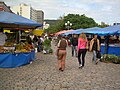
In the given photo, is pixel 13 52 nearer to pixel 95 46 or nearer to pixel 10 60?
pixel 10 60

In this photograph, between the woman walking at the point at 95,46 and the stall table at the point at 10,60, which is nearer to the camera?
the stall table at the point at 10,60

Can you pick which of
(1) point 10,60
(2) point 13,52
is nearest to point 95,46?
(2) point 13,52

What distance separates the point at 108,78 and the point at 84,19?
64.4 meters

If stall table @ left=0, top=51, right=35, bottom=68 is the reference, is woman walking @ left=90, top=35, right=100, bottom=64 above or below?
above

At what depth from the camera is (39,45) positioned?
27141 mm

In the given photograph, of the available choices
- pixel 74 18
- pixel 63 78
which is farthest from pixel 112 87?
pixel 74 18

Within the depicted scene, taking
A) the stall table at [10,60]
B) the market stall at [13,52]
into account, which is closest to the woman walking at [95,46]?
the market stall at [13,52]

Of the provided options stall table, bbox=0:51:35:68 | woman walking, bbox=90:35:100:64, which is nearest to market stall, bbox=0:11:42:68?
stall table, bbox=0:51:35:68

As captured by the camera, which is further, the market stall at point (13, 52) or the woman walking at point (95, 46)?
the woman walking at point (95, 46)

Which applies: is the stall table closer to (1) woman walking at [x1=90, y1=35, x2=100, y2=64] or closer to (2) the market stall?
(2) the market stall

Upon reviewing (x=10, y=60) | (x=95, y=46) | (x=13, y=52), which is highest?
(x=95, y=46)

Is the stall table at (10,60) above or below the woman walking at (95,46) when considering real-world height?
below

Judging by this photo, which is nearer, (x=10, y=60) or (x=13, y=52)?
(x=10, y=60)

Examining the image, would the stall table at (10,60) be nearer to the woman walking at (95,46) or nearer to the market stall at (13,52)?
the market stall at (13,52)
